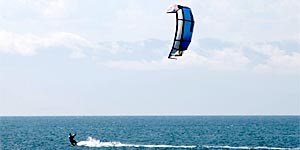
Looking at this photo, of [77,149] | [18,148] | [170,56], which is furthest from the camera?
[18,148]

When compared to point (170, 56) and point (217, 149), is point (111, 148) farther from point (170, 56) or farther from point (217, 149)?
point (170, 56)

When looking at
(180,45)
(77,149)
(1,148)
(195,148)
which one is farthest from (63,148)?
(180,45)

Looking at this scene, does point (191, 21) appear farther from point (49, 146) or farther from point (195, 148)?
point (49, 146)

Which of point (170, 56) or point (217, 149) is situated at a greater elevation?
point (170, 56)

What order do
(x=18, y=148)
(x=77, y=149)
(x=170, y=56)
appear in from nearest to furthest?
(x=170, y=56) < (x=77, y=149) < (x=18, y=148)

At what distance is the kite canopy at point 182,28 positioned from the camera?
94.9 ft

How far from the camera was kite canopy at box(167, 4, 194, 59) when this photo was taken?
94.9 ft

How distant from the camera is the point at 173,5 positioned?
96.7 ft

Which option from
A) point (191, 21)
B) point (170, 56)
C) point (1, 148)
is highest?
point (191, 21)

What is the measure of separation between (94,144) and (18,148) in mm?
9387

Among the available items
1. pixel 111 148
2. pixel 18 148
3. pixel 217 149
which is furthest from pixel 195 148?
pixel 18 148

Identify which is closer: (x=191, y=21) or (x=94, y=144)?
(x=191, y=21)

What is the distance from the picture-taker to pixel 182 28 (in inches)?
1140

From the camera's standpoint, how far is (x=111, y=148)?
65.9 meters
